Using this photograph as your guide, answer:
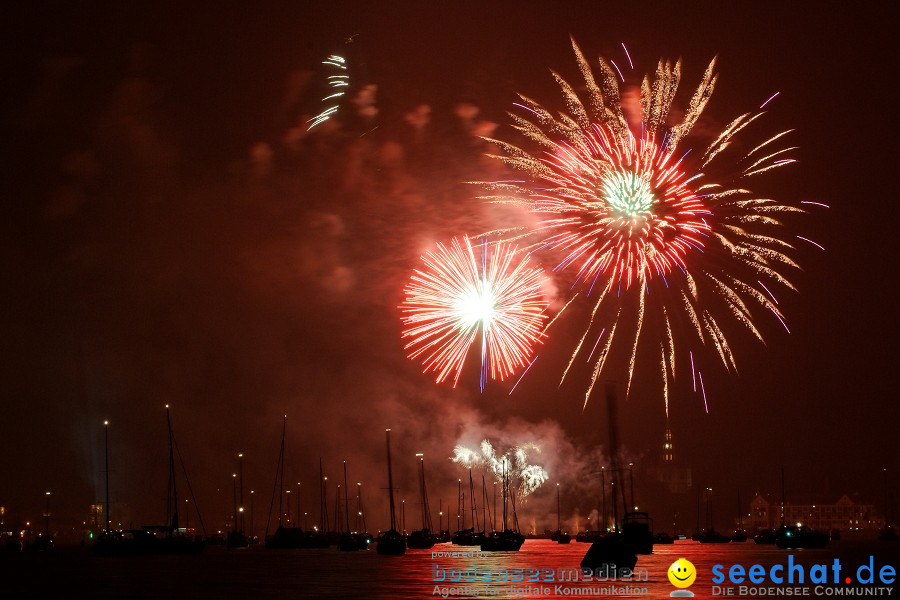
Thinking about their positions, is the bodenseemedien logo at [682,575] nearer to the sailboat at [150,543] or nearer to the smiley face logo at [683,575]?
the smiley face logo at [683,575]

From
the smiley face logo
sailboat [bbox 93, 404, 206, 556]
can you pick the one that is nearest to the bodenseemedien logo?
the smiley face logo

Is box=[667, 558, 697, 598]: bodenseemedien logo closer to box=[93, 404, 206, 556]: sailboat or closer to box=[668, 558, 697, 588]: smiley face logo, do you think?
box=[668, 558, 697, 588]: smiley face logo

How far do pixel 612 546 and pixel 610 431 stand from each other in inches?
1592

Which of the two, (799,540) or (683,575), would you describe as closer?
(683,575)

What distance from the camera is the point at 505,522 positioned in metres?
158

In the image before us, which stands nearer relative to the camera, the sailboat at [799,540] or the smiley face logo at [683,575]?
the smiley face logo at [683,575]

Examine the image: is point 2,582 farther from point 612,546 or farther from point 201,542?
point 201,542

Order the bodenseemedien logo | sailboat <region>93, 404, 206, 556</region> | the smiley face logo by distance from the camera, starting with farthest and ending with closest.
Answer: sailboat <region>93, 404, 206, 556</region> → the smiley face logo → the bodenseemedien logo

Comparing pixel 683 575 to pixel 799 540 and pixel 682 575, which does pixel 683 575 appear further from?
pixel 799 540

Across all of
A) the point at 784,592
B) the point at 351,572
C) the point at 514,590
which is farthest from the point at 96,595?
the point at 784,592

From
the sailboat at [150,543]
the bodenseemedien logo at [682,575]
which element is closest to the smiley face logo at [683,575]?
the bodenseemedien logo at [682,575]

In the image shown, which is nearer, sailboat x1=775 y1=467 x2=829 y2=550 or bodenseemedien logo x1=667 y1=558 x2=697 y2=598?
bodenseemedien logo x1=667 y1=558 x2=697 y2=598

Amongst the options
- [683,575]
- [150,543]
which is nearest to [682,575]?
[683,575]

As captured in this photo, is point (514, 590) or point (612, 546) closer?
point (514, 590)
